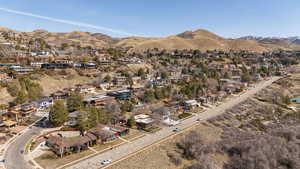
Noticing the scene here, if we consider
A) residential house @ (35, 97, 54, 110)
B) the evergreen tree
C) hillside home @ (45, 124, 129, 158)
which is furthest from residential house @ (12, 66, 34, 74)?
hillside home @ (45, 124, 129, 158)

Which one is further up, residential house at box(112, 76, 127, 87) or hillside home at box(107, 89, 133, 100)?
residential house at box(112, 76, 127, 87)

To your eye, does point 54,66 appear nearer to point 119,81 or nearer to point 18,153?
point 119,81

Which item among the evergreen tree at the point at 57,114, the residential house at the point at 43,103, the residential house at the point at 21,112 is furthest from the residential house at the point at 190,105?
the residential house at the point at 21,112

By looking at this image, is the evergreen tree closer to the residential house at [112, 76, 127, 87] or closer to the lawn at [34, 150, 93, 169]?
the lawn at [34, 150, 93, 169]

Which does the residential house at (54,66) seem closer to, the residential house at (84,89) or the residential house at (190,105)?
the residential house at (84,89)

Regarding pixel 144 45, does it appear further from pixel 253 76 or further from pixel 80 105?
pixel 80 105

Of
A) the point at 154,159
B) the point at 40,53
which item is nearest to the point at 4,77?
the point at 40,53

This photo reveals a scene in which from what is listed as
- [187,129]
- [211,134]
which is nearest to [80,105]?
[187,129]

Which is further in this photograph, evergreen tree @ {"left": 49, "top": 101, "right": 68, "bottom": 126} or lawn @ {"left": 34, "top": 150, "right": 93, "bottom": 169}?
evergreen tree @ {"left": 49, "top": 101, "right": 68, "bottom": 126}
